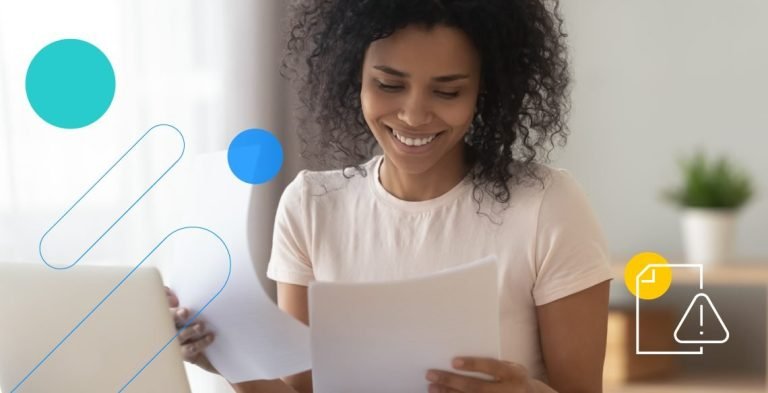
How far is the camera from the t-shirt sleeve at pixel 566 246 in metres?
1.16

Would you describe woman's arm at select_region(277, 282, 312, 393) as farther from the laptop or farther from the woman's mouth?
the laptop

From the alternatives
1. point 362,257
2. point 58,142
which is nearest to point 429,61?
point 362,257

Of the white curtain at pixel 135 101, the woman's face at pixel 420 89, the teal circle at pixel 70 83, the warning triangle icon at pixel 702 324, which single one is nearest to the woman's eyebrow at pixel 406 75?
the woman's face at pixel 420 89

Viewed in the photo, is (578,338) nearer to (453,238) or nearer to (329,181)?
(453,238)

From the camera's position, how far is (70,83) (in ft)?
2.57

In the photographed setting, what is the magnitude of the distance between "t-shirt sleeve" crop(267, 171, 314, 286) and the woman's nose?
27cm

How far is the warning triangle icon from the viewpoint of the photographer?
283 centimetres

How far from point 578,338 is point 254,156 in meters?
0.50

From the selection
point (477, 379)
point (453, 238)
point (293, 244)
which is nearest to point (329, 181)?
point (293, 244)

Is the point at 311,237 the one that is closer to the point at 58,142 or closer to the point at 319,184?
the point at 319,184

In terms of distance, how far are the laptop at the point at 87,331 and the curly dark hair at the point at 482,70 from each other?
0.46 meters

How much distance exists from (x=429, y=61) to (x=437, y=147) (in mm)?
109

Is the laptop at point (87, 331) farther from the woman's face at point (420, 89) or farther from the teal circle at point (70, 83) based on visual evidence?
the woman's face at point (420, 89)

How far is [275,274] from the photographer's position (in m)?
1.30
